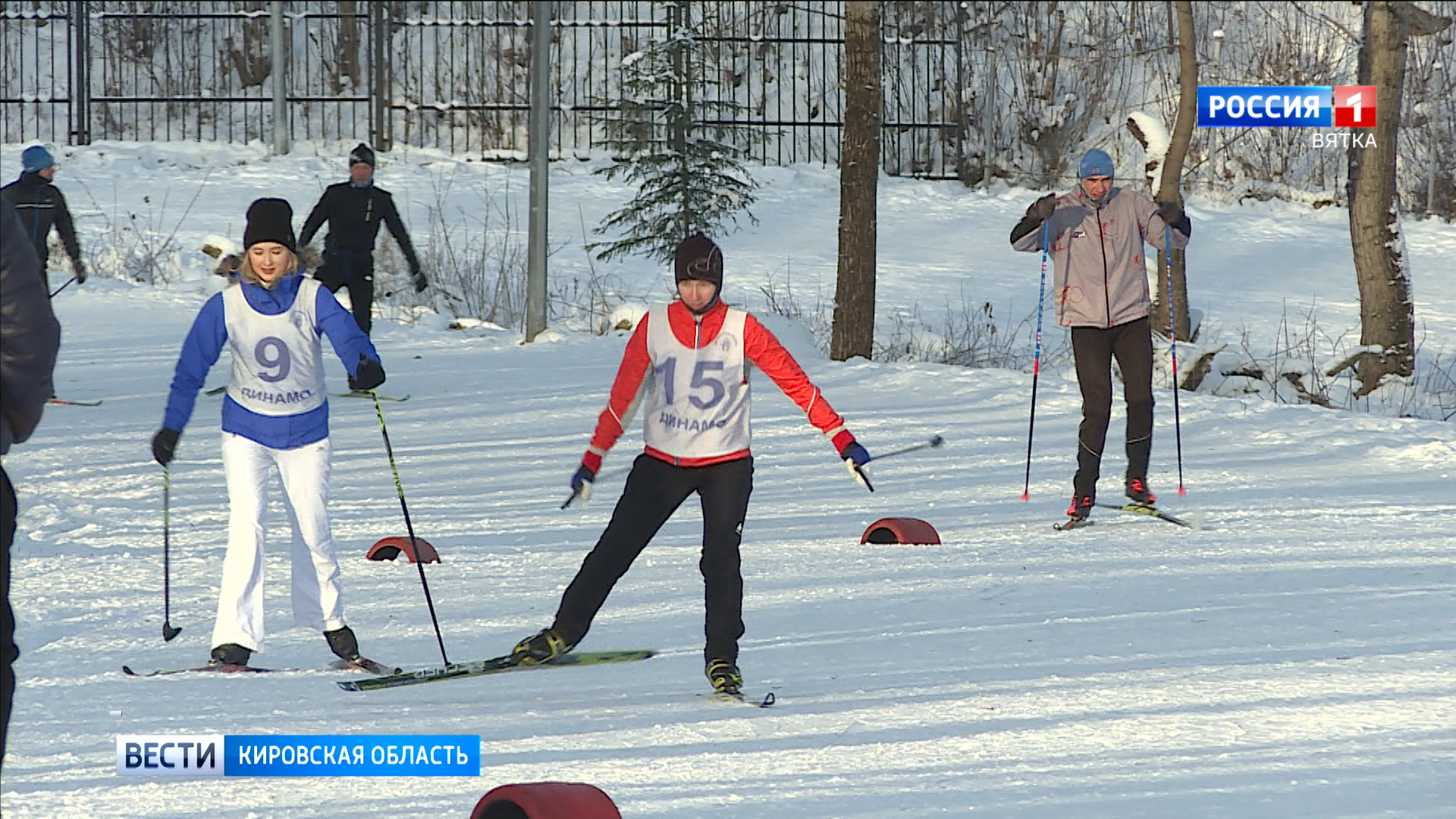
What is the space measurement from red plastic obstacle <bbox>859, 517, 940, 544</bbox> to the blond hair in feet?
12.3

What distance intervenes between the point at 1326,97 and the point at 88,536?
24.8m

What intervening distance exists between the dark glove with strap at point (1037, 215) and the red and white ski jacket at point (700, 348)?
3530mm

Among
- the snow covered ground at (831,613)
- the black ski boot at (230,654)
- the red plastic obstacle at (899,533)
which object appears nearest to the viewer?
the snow covered ground at (831,613)

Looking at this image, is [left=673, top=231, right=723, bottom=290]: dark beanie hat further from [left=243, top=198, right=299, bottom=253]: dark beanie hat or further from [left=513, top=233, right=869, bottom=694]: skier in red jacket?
[left=243, top=198, right=299, bottom=253]: dark beanie hat

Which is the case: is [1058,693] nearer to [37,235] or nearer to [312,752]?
[312,752]

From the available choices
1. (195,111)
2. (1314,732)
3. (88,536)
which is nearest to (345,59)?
→ (195,111)

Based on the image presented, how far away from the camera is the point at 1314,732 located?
5547 mm

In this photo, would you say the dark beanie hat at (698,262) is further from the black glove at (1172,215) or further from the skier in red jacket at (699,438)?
the black glove at (1172,215)

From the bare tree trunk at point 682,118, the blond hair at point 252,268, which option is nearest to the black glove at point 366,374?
the blond hair at point 252,268

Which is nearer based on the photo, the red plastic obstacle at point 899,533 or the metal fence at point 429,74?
the red plastic obstacle at point 899,533

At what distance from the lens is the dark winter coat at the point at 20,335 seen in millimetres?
3387

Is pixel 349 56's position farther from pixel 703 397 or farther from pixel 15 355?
pixel 15 355

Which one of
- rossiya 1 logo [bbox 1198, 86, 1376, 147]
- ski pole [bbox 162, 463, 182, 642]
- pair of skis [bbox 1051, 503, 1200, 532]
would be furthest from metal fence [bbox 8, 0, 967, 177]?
ski pole [bbox 162, 463, 182, 642]

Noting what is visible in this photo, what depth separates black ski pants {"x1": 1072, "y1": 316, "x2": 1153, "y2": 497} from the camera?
30.9 feet
